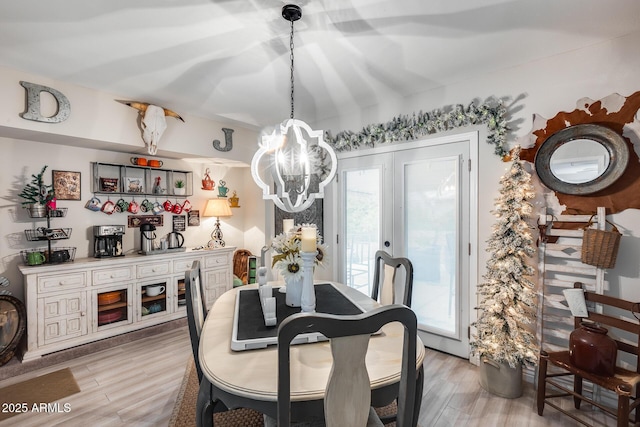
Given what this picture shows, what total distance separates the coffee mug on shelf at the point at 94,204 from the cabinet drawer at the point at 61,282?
78 centimetres

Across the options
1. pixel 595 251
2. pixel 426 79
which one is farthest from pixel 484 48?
pixel 595 251

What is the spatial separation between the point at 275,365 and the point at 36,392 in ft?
7.90

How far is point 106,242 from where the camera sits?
3.30 meters

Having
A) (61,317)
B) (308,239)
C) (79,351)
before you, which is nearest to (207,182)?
(61,317)

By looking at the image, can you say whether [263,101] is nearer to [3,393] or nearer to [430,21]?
[430,21]

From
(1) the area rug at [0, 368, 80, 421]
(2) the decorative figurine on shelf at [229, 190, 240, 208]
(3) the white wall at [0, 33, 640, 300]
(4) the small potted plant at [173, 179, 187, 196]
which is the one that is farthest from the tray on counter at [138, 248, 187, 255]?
(1) the area rug at [0, 368, 80, 421]

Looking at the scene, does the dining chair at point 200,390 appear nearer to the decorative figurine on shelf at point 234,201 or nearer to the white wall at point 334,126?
the white wall at point 334,126

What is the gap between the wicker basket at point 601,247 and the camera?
2021 mm

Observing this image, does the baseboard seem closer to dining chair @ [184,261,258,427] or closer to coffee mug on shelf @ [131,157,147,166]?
coffee mug on shelf @ [131,157,147,166]

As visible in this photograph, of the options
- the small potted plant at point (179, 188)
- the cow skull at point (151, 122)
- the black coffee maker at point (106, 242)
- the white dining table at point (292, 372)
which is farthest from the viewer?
the small potted plant at point (179, 188)

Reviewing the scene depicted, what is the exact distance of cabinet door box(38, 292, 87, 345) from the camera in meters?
2.71

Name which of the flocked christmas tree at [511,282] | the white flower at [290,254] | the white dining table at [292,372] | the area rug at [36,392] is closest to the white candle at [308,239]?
the white flower at [290,254]

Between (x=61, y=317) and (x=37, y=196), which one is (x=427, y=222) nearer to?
(x=61, y=317)

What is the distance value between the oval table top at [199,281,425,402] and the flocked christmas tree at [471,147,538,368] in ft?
3.82
